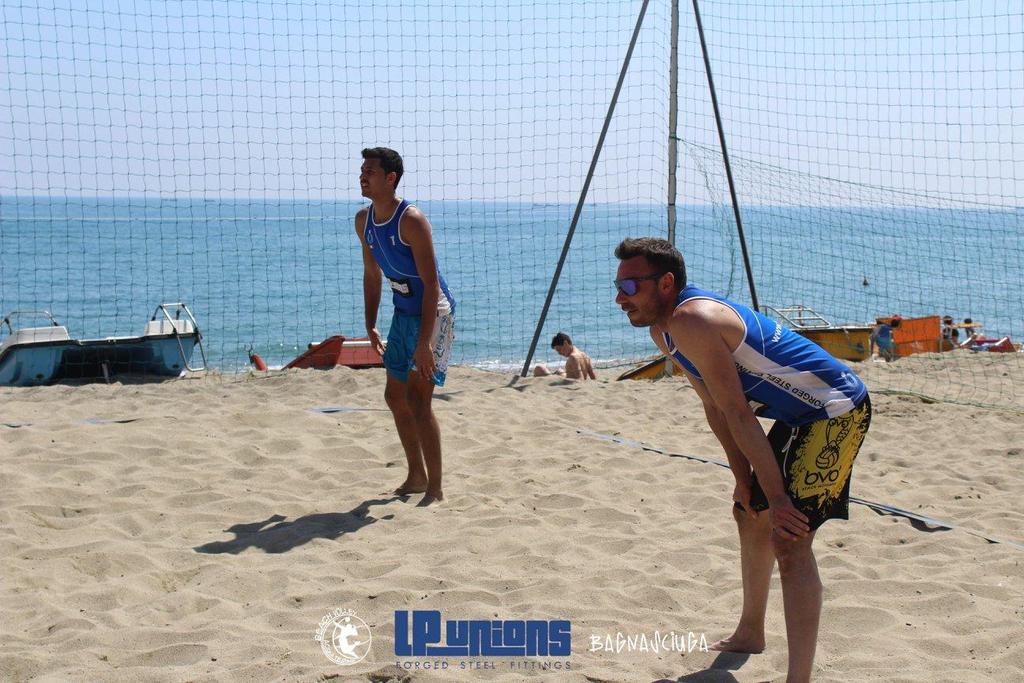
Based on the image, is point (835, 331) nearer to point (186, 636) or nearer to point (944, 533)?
point (944, 533)

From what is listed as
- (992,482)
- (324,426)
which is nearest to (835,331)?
(992,482)

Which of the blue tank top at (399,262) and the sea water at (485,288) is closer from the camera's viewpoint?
the blue tank top at (399,262)

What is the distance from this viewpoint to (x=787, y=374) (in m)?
2.66

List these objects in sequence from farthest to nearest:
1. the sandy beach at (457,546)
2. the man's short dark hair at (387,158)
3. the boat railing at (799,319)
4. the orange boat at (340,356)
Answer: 1. the boat railing at (799,319)
2. the orange boat at (340,356)
3. the man's short dark hair at (387,158)
4. the sandy beach at (457,546)

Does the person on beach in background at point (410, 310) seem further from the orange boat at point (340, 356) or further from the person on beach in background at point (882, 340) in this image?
the person on beach in background at point (882, 340)

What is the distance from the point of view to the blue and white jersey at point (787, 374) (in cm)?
264

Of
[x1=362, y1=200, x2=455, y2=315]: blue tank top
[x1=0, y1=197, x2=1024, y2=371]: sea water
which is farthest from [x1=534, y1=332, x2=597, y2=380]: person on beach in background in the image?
[x1=0, y1=197, x2=1024, y2=371]: sea water

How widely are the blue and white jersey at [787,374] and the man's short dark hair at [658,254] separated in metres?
0.07

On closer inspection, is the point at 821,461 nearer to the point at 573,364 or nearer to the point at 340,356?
the point at 573,364

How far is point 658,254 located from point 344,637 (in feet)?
4.96

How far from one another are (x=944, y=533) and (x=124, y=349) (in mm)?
6647

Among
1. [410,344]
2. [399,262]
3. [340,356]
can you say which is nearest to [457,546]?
[410,344]

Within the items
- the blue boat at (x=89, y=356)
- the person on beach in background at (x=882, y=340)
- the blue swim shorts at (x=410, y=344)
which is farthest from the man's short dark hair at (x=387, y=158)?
the person on beach in background at (x=882, y=340)

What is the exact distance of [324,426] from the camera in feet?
19.4
